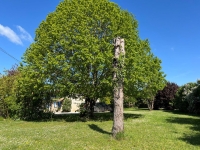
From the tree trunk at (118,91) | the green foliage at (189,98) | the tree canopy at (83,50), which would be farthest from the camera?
the green foliage at (189,98)

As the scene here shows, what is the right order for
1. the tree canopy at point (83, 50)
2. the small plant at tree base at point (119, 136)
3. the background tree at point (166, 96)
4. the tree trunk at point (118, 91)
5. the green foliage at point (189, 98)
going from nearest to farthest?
the small plant at tree base at point (119, 136) → the tree trunk at point (118, 91) → the tree canopy at point (83, 50) → the green foliage at point (189, 98) → the background tree at point (166, 96)

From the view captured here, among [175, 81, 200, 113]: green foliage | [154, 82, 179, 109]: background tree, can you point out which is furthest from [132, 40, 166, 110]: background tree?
[154, 82, 179, 109]: background tree

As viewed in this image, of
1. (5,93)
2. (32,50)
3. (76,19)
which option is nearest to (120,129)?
(76,19)

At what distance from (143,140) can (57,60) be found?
9.23 metres

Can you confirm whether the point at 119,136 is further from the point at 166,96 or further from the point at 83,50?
the point at 166,96

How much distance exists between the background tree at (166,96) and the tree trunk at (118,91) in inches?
1188

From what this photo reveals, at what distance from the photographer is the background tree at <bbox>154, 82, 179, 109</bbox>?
3781 cm

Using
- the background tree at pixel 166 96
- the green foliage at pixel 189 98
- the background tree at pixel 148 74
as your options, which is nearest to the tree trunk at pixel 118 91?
the background tree at pixel 148 74

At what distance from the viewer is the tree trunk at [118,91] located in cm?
934

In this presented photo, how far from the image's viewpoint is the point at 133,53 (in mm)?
15508

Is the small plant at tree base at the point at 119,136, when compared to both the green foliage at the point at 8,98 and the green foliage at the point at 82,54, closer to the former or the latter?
the green foliage at the point at 82,54

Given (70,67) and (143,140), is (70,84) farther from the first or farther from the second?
(143,140)

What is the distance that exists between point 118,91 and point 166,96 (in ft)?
101

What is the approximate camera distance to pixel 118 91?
9.77m
